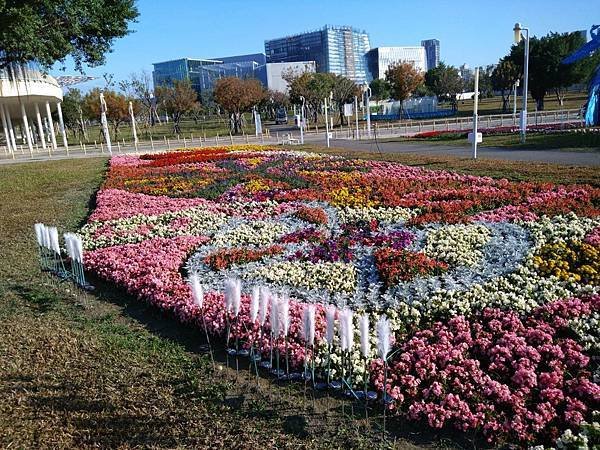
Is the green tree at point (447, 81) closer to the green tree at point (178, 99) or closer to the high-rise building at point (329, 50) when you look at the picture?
the green tree at point (178, 99)

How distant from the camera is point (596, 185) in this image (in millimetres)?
11461

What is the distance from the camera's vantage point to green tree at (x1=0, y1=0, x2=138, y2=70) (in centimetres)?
1200

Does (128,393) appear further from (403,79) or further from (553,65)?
(403,79)

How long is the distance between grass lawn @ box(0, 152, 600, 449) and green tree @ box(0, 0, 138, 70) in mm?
7785

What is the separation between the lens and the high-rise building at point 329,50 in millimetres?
150125

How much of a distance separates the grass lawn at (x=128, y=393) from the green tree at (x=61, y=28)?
779cm

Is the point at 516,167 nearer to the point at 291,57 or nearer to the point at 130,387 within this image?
the point at 130,387

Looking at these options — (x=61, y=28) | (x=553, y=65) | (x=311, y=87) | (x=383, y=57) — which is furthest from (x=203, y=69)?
(x=61, y=28)

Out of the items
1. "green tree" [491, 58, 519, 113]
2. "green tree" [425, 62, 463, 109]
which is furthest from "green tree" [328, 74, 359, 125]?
"green tree" [491, 58, 519, 113]

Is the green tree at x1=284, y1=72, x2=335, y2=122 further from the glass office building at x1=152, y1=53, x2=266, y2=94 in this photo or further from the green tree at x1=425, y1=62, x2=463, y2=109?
the glass office building at x1=152, y1=53, x2=266, y2=94

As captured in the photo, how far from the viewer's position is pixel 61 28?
14.6 meters

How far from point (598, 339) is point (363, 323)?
2.51 m

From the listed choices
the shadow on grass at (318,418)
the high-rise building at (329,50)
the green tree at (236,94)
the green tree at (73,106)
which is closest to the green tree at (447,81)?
the green tree at (236,94)

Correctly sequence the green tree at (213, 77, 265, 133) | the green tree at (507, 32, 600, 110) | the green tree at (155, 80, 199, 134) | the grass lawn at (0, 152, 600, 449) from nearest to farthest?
1. the grass lawn at (0, 152, 600, 449)
2. the green tree at (507, 32, 600, 110)
3. the green tree at (213, 77, 265, 133)
4. the green tree at (155, 80, 199, 134)
